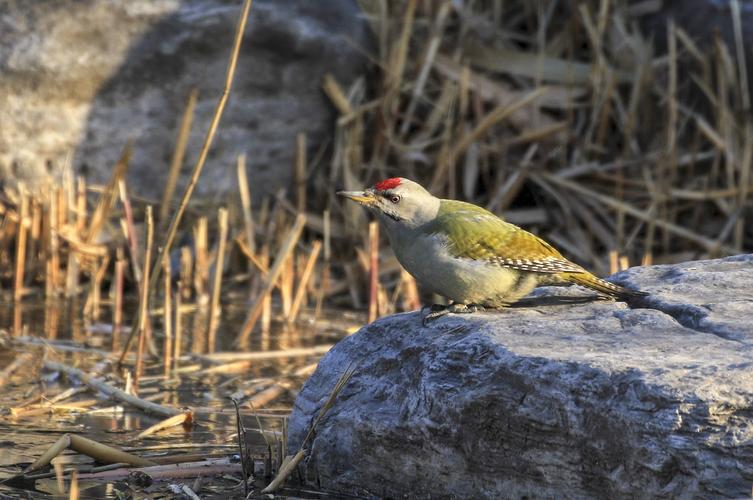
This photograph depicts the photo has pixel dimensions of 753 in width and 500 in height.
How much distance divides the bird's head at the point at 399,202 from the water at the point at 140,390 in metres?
0.96

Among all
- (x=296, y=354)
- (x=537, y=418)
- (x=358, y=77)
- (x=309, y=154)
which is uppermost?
(x=358, y=77)

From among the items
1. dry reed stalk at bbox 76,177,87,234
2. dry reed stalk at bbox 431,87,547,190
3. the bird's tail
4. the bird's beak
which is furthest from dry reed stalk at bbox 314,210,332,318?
the bird's tail

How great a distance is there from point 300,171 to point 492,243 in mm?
4526

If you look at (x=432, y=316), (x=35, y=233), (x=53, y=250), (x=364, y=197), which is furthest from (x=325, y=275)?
(x=432, y=316)

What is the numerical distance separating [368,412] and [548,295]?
1.15 metres

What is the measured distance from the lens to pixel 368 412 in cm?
418

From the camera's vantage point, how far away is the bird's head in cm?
484

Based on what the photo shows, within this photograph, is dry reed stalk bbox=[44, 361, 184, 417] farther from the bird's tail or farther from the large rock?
the bird's tail

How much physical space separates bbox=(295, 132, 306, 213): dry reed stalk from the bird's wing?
4224mm

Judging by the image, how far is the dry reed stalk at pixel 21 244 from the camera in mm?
7637

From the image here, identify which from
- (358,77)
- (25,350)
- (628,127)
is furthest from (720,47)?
(25,350)

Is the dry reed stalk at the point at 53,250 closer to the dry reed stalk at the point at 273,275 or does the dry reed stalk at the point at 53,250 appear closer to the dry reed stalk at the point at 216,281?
the dry reed stalk at the point at 216,281

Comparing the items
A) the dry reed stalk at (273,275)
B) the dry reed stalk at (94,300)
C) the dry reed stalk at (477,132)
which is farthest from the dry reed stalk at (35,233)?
the dry reed stalk at (477,132)

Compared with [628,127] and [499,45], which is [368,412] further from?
[499,45]
